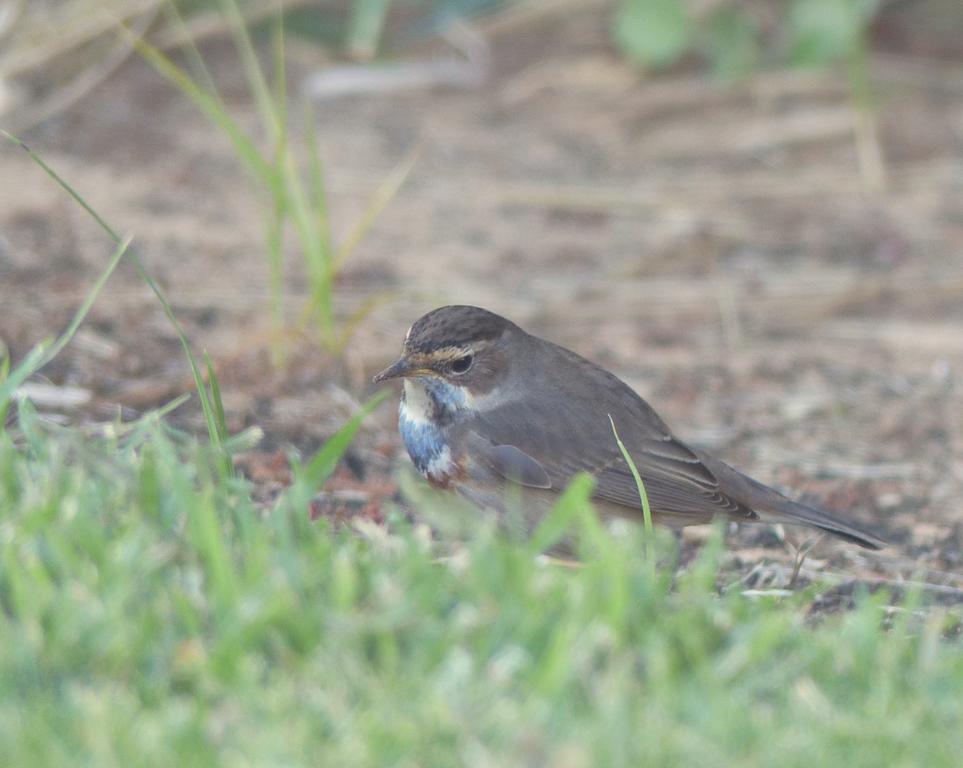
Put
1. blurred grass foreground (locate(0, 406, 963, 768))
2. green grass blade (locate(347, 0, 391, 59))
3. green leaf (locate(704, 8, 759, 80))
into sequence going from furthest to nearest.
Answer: green grass blade (locate(347, 0, 391, 59)) < green leaf (locate(704, 8, 759, 80)) < blurred grass foreground (locate(0, 406, 963, 768))

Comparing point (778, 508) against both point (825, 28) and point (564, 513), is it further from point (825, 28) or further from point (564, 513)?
point (825, 28)

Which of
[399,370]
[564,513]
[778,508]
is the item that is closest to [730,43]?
[778,508]

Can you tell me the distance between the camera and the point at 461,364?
5.19 meters

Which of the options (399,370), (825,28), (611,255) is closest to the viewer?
(399,370)

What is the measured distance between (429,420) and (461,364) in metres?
0.23

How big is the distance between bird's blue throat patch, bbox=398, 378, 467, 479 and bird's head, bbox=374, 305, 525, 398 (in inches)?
0.9

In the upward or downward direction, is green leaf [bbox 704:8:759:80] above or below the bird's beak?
above

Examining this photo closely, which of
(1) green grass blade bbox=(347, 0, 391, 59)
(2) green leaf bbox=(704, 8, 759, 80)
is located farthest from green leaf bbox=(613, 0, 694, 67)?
(1) green grass blade bbox=(347, 0, 391, 59)

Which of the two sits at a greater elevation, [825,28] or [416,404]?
[825,28]

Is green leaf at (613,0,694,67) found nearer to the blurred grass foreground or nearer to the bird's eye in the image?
the bird's eye

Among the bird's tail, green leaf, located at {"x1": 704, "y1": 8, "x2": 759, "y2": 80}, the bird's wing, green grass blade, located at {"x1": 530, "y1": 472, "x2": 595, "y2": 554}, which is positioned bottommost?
the bird's tail

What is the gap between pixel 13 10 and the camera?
896 cm

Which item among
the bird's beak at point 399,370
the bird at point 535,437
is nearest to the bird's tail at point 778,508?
the bird at point 535,437

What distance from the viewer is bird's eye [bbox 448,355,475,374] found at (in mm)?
5160
